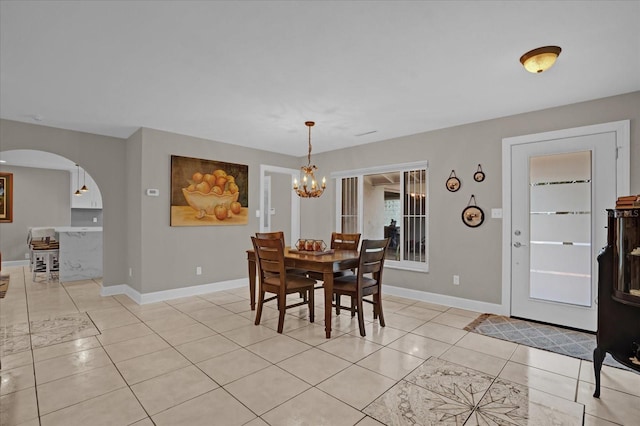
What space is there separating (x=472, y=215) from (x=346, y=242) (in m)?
1.68

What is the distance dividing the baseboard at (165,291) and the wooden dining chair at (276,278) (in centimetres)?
186

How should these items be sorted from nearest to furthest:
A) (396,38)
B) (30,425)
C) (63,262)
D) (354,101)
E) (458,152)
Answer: (30,425) < (396,38) < (354,101) < (458,152) < (63,262)

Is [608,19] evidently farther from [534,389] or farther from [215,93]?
[215,93]

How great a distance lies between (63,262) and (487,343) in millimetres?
6783

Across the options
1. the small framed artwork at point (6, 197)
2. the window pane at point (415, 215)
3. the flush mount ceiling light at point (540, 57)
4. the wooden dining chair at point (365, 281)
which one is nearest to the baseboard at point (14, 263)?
the small framed artwork at point (6, 197)

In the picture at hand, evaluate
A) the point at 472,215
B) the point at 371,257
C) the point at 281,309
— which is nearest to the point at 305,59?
the point at 371,257

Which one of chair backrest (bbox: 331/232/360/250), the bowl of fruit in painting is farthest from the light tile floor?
the bowl of fruit in painting

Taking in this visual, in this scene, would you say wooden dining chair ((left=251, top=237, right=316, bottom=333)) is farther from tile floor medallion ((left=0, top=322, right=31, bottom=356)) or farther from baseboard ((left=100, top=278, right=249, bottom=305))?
tile floor medallion ((left=0, top=322, right=31, bottom=356))

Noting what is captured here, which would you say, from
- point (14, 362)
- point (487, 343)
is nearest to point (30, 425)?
point (14, 362)

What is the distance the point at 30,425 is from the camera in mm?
1809

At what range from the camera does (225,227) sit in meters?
5.28

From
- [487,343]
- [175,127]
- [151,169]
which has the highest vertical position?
[175,127]

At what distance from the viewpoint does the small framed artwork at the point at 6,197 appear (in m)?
7.02

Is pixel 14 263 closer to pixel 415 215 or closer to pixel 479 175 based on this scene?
pixel 415 215
